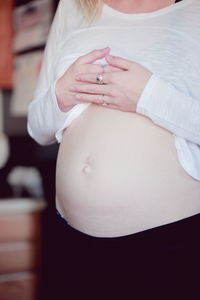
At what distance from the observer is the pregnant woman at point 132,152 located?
0.83 m

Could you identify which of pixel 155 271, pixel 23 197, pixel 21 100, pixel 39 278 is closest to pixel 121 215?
pixel 155 271

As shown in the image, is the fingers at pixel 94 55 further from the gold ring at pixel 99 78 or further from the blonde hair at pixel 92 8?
the blonde hair at pixel 92 8

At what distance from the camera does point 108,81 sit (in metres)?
0.88

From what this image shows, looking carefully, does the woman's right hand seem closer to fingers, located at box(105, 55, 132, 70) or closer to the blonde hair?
fingers, located at box(105, 55, 132, 70)

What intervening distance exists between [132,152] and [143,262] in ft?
0.82

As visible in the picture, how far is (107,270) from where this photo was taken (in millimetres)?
900

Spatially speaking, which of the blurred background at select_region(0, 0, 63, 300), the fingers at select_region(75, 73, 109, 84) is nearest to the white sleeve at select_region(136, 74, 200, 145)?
the fingers at select_region(75, 73, 109, 84)

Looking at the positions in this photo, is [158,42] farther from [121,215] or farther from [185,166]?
[121,215]

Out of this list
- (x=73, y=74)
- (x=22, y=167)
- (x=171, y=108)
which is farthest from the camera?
(x=22, y=167)

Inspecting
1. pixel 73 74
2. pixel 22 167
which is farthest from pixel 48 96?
pixel 22 167

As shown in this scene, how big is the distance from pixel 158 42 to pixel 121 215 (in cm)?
42

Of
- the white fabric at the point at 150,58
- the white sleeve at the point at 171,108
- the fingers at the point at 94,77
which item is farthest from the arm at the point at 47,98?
the white sleeve at the point at 171,108

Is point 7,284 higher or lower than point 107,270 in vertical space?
lower

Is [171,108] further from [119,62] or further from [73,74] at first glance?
[73,74]
